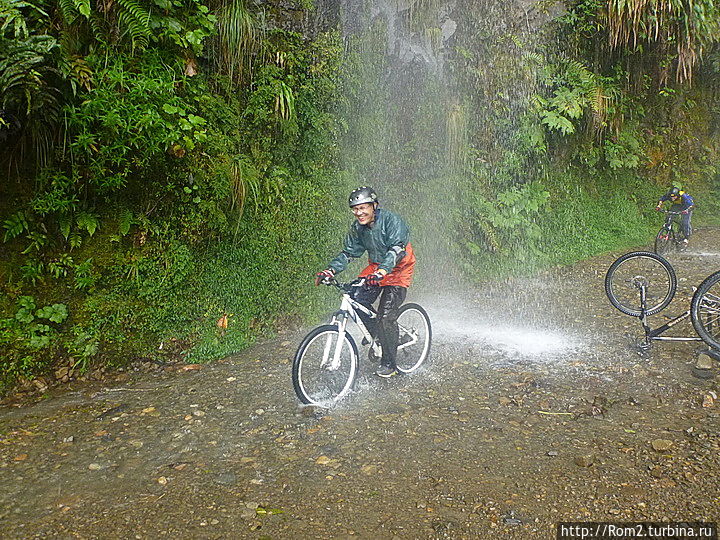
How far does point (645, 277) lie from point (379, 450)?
441cm

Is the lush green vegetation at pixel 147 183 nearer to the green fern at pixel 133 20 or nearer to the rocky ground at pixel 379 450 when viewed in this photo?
the green fern at pixel 133 20

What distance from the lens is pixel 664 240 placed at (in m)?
11.6

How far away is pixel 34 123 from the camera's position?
17.6ft

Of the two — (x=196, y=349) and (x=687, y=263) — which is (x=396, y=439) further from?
(x=687, y=263)

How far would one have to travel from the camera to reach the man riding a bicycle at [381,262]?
208 inches

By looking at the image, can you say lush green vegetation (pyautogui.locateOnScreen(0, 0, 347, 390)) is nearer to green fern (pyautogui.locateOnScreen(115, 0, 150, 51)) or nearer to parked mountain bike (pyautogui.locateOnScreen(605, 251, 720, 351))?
green fern (pyautogui.locateOnScreen(115, 0, 150, 51))

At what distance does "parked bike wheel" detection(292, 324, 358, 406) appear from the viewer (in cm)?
501

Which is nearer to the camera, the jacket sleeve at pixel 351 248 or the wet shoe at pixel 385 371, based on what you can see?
the jacket sleeve at pixel 351 248

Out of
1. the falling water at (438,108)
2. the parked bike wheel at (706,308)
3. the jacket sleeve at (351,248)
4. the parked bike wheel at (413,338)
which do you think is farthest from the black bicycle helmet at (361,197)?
the parked bike wheel at (706,308)

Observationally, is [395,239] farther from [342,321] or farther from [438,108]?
[438,108]

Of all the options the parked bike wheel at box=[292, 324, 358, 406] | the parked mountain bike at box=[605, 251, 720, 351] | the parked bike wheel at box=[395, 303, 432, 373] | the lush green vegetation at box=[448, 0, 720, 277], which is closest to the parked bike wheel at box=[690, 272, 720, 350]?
the parked mountain bike at box=[605, 251, 720, 351]

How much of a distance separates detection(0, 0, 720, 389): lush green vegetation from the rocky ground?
97cm

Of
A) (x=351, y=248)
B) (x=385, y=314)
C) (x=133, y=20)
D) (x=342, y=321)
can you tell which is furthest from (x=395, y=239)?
(x=133, y=20)

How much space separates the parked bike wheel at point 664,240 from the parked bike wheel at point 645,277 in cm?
480
